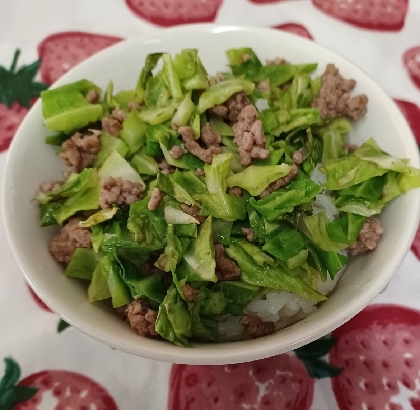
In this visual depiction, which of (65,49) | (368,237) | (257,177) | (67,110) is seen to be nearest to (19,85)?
(65,49)

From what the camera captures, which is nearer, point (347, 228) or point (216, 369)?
point (347, 228)

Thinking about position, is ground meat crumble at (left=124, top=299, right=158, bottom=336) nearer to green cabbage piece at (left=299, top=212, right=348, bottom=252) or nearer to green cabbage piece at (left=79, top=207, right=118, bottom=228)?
green cabbage piece at (left=79, top=207, right=118, bottom=228)

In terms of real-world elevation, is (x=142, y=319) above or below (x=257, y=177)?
below

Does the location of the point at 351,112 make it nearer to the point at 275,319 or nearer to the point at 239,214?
the point at 239,214

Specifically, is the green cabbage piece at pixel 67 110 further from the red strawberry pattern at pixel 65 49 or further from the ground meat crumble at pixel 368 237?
the ground meat crumble at pixel 368 237

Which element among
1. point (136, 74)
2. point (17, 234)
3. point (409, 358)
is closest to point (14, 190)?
point (17, 234)

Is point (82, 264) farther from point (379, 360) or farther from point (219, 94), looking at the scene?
point (379, 360)

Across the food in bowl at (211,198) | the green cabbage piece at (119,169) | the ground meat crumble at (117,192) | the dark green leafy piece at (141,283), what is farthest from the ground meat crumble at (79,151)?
the dark green leafy piece at (141,283)
